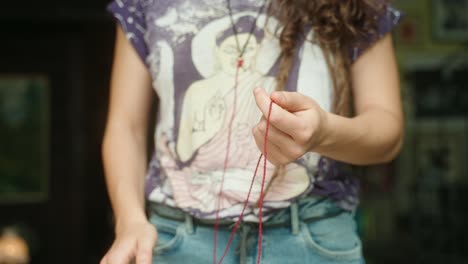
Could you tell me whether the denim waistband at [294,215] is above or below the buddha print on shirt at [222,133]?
below

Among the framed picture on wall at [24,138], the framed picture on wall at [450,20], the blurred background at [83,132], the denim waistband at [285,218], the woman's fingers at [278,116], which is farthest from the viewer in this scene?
the framed picture on wall at [24,138]

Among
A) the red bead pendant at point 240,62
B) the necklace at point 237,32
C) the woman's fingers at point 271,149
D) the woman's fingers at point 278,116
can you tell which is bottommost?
the woman's fingers at point 271,149

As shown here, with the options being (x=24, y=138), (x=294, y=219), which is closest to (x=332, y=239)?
(x=294, y=219)

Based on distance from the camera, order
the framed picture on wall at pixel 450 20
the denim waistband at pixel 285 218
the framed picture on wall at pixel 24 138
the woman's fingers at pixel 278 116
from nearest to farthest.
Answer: the woman's fingers at pixel 278 116 → the denim waistband at pixel 285 218 → the framed picture on wall at pixel 450 20 → the framed picture on wall at pixel 24 138

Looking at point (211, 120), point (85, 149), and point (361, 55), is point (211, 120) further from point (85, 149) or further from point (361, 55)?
point (85, 149)

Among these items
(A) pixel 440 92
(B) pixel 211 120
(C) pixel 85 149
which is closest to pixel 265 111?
(B) pixel 211 120

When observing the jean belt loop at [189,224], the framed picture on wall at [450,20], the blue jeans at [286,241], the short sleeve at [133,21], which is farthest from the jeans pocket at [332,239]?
the framed picture on wall at [450,20]

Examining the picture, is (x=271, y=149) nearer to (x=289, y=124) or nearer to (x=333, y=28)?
(x=289, y=124)

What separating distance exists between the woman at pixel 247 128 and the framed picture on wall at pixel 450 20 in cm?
308

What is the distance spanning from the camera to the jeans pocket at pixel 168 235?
0.75 meters

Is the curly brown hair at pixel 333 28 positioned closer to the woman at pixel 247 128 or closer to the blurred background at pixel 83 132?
the woman at pixel 247 128

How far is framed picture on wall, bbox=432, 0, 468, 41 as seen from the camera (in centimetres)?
367

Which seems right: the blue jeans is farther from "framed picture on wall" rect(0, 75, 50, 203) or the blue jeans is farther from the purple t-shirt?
"framed picture on wall" rect(0, 75, 50, 203)

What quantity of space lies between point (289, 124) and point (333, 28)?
236 mm
